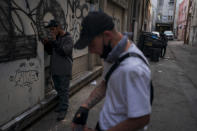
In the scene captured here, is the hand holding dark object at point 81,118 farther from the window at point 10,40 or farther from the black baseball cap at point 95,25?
the window at point 10,40

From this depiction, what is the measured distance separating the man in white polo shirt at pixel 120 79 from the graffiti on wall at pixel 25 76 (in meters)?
2.14

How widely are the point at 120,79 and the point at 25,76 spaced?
8.33ft

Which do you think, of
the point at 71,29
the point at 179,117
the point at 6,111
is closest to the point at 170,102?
the point at 179,117

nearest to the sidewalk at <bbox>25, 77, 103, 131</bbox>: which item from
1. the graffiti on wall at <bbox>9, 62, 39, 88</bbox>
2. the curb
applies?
the curb

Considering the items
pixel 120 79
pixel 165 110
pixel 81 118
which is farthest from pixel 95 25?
pixel 165 110

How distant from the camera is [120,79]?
3.75 ft

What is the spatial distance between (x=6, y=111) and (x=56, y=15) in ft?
7.29

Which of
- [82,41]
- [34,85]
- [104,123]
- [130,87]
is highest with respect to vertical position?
[82,41]

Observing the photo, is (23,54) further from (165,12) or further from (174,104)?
(165,12)

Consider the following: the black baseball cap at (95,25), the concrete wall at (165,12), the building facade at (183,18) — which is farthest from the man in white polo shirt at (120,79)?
the concrete wall at (165,12)

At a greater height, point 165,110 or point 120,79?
point 120,79

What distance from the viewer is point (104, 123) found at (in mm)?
1334

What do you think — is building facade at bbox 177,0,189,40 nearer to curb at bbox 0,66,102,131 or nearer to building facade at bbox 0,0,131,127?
curb at bbox 0,66,102,131

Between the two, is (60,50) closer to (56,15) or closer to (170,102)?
(56,15)
